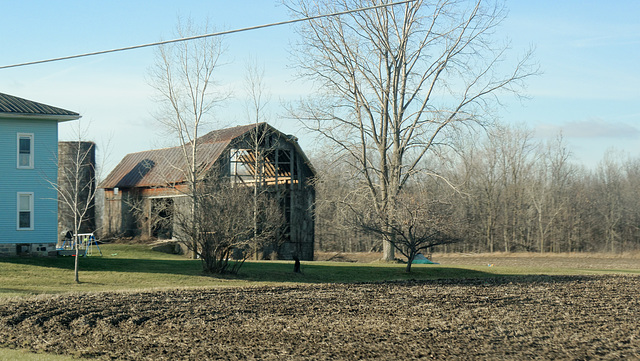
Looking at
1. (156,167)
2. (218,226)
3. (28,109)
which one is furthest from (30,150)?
(156,167)

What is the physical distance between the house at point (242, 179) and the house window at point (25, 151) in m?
6.49

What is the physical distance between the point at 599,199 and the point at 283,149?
38.9 m

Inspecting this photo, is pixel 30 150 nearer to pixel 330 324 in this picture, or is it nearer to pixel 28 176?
pixel 28 176

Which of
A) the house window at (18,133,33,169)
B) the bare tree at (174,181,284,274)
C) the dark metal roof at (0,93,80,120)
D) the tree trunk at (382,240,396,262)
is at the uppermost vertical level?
the dark metal roof at (0,93,80,120)

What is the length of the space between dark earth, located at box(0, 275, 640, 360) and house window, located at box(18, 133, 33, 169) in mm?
10744

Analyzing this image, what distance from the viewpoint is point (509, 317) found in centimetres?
1396

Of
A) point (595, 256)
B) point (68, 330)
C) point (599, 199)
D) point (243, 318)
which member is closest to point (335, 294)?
point (243, 318)

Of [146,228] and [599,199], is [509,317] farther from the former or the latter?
[599,199]

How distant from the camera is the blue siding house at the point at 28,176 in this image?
25766 millimetres

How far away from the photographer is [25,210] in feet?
86.0

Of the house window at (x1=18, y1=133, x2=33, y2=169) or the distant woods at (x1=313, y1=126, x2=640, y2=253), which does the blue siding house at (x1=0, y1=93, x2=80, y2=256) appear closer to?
the house window at (x1=18, y1=133, x2=33, y2=169)

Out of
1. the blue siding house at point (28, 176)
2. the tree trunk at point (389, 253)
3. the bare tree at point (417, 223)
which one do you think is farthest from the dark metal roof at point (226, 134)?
the bare tree at point (417, 223)

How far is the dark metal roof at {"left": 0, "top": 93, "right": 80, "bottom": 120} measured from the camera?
25.5 m

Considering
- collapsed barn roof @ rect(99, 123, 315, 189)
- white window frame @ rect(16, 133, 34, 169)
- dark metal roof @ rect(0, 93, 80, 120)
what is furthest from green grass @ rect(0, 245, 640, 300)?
collapsed barn roof @ rect(99, 123, 315, 189)
